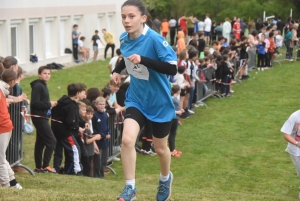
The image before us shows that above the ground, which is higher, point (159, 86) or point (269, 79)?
point (159, 86)

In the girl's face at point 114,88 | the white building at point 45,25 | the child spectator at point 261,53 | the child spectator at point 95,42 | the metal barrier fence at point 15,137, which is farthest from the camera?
the child spectator at point 95,42

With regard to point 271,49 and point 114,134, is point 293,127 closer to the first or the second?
point 114,134

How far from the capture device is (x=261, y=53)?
29.9 metres

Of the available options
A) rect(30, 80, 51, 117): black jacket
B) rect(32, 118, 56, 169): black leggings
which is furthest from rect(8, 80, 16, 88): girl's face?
rect(32, 118, 56, 169): black leggings

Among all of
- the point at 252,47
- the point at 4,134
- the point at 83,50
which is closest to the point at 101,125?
the point at 4,134

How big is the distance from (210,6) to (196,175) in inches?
2012

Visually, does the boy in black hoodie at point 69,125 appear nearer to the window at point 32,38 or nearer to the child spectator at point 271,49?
the window at point 32,38

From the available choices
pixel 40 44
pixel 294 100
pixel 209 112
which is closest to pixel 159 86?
pixel 209 112

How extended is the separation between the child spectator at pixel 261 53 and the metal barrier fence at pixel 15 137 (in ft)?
66.8

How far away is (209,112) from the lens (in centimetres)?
2005

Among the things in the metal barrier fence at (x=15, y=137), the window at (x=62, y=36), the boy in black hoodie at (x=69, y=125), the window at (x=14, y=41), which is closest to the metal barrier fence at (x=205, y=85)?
the boy in black hoodie at (x=69, y=125)

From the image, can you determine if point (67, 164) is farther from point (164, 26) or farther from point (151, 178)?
point (164, 26)

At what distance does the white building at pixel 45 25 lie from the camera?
27.4 meters

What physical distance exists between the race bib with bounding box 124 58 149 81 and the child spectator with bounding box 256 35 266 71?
76.9 ft
